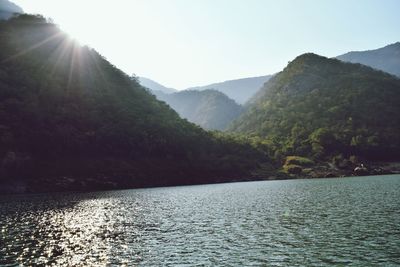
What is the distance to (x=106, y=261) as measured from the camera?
39.6 m

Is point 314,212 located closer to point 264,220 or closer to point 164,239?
point 264,220

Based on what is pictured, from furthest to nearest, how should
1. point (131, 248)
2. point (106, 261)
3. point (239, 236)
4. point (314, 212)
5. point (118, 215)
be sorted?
point (118, 215) → point (314, 212) → point (239, 236) → point (131, 248) → point (106, 261)

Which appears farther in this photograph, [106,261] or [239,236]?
[239,236]

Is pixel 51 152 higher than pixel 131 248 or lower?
higher

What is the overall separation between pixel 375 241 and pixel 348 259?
30.9 feet

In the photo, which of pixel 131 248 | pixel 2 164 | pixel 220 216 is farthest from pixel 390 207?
pixel 2 164

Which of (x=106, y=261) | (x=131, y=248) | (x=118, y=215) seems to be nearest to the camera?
(x=106, y=261)

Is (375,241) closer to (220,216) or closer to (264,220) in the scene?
(264,220)

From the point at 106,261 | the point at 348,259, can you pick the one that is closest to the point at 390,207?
the point at 348,259

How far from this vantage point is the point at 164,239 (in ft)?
166

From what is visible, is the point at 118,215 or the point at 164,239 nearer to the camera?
the point at 164,239

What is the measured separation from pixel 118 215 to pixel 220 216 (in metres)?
23.7

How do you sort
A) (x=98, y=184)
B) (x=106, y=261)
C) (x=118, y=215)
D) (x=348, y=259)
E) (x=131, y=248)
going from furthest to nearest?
(x=98, y=184), (x=118, y=215), (x=131, y=248), (x=106, y=261), (x=348, y=259)

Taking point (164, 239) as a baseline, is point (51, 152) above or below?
above
